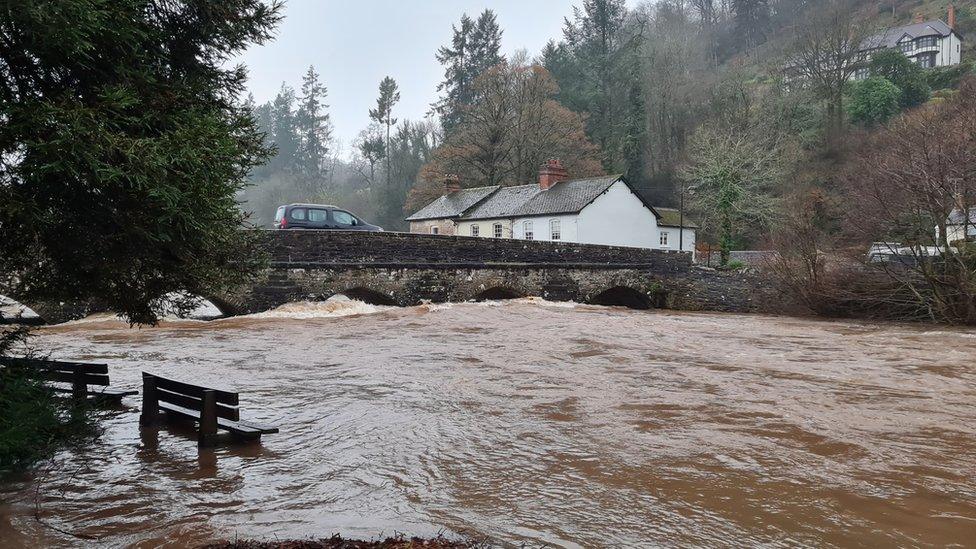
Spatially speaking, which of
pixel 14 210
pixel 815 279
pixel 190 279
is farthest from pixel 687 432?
pixel 815 279

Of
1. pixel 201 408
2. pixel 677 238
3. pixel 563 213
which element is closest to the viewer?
pixel 201 408

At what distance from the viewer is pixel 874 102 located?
3931 cm

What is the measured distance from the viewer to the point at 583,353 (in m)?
13.9

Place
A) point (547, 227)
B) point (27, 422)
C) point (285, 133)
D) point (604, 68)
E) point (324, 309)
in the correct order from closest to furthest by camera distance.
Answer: point (27, 422) → point (324, 309) → point (547, 227) → point (604, 68) → point (285, 133)

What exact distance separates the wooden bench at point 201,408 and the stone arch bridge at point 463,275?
11.3 meters

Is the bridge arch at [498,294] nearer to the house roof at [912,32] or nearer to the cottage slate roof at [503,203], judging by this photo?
the cottage slate roof at [503,203]

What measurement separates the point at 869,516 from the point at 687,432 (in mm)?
2574

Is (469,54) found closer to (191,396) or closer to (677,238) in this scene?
(677,238)

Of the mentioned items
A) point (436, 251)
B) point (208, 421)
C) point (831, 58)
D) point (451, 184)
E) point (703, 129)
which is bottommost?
point (208, 421)

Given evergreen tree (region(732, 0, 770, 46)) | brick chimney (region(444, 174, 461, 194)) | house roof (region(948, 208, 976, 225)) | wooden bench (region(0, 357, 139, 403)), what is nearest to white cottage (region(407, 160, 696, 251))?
brick chimney (region(444, 174, 461, 194))

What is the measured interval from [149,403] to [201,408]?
3.84ft

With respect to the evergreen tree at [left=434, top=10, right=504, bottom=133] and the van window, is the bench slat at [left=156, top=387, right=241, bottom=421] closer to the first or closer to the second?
the van window

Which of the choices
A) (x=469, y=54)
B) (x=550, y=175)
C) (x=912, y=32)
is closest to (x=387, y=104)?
(x=469, y=54)

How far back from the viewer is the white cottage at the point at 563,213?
112 ft
